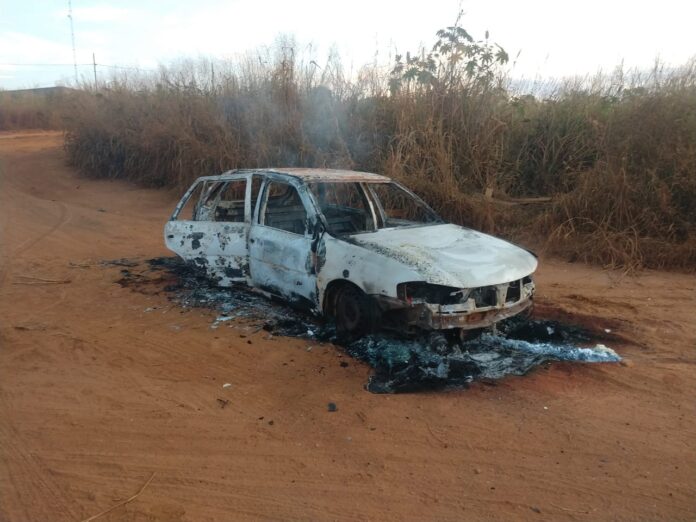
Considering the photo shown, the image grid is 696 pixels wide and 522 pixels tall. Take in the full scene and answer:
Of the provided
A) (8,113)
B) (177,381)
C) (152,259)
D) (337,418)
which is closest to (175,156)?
(152,259)

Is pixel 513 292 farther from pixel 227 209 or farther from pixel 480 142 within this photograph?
pixel 480 142

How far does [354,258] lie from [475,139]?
645cm

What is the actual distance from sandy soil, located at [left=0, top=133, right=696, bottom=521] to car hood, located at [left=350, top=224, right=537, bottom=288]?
82 cm

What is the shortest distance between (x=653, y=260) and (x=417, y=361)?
500 cm

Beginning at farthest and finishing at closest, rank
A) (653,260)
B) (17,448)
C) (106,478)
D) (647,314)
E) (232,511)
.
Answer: (653,260) → (647,314) → (17,448) → (106,478) → (232,511)

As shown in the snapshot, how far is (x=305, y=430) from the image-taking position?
11.3ft

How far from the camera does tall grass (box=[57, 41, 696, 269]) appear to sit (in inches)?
322

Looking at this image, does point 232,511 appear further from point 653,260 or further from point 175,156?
point 175,156

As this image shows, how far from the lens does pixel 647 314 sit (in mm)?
5770

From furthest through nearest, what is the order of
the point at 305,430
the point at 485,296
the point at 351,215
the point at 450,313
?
the point at 351,215 < the point at 485,296 < the point at 450,313 < the point at 305,430

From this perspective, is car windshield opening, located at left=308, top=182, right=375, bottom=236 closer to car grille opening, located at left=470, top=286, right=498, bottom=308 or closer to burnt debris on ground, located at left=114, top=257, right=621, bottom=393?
burnt debris on ground, located at left=114, top=257, right=621, bottom=393

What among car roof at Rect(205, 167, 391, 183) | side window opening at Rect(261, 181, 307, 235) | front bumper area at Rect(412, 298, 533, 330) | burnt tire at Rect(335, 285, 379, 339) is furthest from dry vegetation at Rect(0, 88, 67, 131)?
front bumper area at Rect(412, 298, 533, 330)

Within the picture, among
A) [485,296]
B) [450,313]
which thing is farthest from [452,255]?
[450,313]

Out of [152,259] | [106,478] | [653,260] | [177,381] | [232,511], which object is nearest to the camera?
[232,511]
